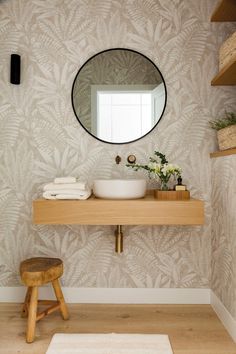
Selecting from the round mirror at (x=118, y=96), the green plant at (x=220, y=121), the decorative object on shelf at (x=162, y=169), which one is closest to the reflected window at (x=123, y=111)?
the round mirror at (x=118, y=96)

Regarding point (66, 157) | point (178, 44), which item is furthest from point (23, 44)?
point (178, 44)

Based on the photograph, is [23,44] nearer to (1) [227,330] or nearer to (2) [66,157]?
(2) [66,157]

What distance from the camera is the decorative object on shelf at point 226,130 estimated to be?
6.85 ft

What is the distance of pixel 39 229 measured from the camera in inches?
102

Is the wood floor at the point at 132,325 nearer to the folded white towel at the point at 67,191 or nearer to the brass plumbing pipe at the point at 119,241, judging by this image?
the brass plumbing pipe at the point at 119,241

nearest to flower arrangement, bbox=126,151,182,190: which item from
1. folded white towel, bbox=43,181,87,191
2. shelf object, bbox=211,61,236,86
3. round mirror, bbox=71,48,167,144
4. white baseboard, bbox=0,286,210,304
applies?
round mirror, bbox=71,48,167,144

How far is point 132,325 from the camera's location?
222cm

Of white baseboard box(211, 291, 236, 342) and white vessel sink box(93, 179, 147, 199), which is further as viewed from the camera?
white vessel sink box(93, 179, 147, 199)

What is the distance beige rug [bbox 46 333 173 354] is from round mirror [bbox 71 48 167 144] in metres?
1.32

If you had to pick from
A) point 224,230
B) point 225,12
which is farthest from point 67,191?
point 225,12

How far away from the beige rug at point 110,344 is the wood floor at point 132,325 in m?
0.06

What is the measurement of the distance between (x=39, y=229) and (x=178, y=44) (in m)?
1.73

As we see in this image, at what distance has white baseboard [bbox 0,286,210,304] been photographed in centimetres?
257

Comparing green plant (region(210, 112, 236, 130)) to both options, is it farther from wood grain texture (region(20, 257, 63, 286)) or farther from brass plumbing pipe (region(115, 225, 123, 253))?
wood grain texture (region(20, 257, 63, 286))
